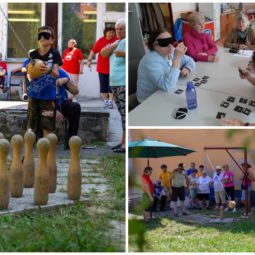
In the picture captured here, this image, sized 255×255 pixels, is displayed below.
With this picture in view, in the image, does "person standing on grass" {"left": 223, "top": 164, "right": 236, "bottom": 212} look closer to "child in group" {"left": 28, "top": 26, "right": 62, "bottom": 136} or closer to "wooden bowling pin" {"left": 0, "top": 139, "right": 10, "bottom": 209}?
"wooden bowling pin" {"left": 0, "top": 139, "right": 10, "bottom": 209}

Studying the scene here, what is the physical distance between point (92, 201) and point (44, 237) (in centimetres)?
49

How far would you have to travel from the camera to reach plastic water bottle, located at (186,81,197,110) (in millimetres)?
2381

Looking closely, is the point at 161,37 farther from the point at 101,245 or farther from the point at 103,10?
the point at 101,245

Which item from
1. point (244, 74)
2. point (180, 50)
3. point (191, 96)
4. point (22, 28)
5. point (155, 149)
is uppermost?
point (22, 28)

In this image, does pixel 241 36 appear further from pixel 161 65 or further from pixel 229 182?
pixel 229 182

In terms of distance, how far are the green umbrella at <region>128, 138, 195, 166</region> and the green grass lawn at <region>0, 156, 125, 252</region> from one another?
1.17 ft

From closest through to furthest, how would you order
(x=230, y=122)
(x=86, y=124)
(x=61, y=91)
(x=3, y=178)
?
(x=230, y=122) < (x=3, y=178) < (x=61, y=91) < (x=86, y=124)

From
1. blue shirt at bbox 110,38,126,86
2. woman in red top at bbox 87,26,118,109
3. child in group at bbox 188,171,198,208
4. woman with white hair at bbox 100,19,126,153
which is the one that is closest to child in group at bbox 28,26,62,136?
woman in red top at bbox 87,26,118,109

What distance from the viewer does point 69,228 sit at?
244cm

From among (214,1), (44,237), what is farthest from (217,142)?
(44,237)

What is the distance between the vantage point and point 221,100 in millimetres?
2393

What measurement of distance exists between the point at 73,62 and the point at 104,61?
1.05 feet

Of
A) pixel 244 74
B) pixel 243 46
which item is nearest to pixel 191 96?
pixel 244 74

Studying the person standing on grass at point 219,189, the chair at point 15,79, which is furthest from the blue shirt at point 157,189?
the chair at point 15,79
